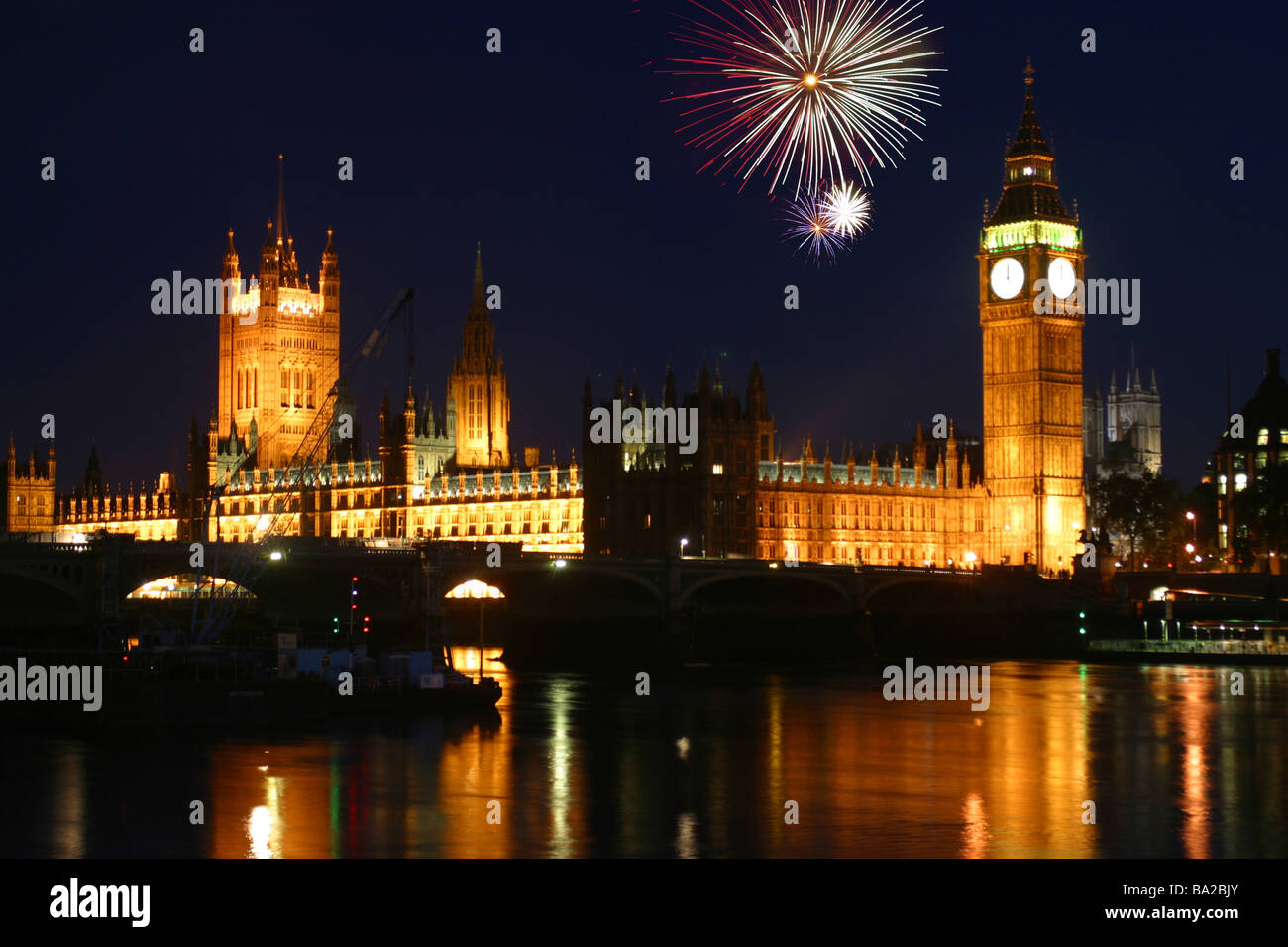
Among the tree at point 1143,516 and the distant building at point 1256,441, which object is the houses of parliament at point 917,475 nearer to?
the tree at point 1143,516

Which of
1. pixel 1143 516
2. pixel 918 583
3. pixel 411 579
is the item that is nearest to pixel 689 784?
pixel 411 579

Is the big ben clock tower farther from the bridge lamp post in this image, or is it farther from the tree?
the bridge lamp post

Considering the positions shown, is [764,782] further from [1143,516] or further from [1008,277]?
[1008,277]

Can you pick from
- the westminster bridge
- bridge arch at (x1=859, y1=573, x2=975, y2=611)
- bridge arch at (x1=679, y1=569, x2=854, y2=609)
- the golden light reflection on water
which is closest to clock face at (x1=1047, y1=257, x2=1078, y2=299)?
the westminster bridge

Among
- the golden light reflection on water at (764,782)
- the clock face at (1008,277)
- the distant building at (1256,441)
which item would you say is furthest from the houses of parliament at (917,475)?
the golden light reflection on water at (764,782)

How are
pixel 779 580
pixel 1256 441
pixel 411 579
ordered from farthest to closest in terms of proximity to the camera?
pixel 1256 441
pixel 779 580
pixel 411 579

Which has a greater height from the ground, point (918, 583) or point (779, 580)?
point (779, 580)

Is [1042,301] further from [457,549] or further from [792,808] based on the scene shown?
[792,808]

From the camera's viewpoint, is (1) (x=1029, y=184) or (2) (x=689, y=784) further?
(1) (x=1029, y=184)
